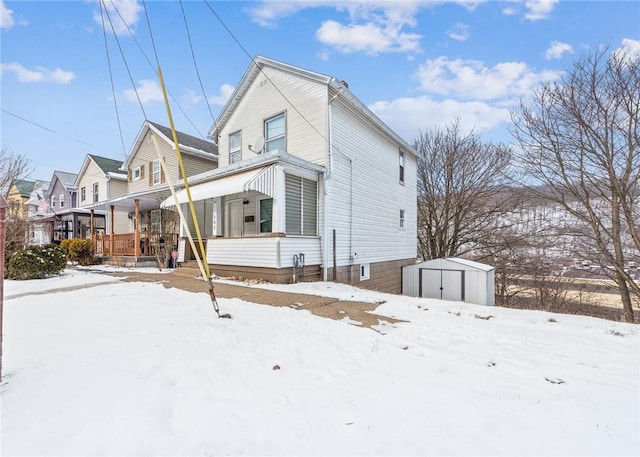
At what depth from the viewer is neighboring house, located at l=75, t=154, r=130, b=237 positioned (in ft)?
71.5

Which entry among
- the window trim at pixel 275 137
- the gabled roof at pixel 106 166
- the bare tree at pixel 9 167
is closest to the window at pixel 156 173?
the gabled roof at pixel 106 166

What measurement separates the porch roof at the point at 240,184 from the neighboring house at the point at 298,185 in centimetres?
Answer: 3

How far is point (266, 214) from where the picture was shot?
11609 millimetres

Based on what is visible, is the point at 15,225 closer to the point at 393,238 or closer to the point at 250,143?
the point at 250,143

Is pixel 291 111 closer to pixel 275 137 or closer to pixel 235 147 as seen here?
pixel 275 137

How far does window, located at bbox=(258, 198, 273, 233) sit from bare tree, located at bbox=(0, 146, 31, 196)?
43.6ft

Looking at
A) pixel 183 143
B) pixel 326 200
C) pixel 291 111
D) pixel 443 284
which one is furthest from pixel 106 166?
pixel 443 284

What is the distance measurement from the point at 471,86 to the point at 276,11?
38.5 ft

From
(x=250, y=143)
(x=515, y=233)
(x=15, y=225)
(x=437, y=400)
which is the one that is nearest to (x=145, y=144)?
(x=15, y=225)

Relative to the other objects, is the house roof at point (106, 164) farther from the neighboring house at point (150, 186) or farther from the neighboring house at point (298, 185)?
the neighboring house at point (298, 185)

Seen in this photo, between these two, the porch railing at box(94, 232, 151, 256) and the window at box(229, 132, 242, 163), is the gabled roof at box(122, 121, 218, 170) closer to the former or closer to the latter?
the window at box(229, 132, 242, 163)

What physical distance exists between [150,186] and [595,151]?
871 inches

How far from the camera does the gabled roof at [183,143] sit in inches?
679

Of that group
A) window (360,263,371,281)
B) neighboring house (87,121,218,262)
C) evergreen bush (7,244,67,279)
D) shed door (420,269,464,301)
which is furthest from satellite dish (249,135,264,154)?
shed door (420,269,464,301)
